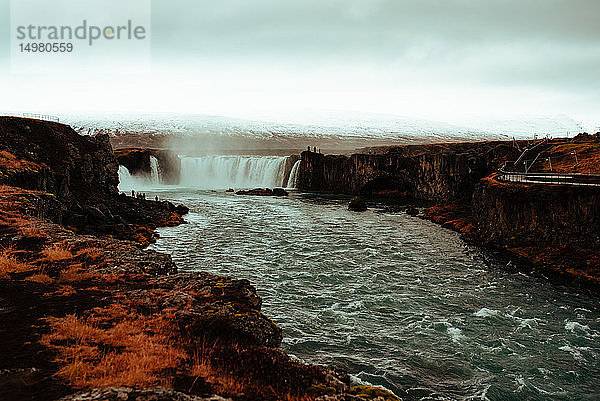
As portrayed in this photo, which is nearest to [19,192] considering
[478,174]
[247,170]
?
[478,174]

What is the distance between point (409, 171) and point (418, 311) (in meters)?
68.8

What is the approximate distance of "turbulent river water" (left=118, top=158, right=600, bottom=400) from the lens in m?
15.7

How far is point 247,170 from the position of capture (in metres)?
111

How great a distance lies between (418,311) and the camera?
22.1m

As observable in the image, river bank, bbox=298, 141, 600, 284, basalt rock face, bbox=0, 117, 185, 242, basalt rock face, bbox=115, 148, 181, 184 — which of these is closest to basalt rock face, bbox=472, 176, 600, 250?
river bank, bbox=298, 141, 600, 284

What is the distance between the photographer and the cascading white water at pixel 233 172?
358 ft

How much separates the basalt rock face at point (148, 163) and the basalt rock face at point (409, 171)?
37592 mm

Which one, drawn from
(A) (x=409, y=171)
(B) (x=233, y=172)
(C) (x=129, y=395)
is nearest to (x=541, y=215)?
(C) (x=129, y=395)

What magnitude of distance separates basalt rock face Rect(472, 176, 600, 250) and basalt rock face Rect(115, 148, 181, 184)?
8715 centimetres

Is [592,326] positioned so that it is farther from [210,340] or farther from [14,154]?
[14,154]

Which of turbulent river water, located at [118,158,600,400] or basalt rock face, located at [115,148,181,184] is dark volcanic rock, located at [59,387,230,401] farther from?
basalt rock face, located at [115,148,181,184]

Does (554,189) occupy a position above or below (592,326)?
above

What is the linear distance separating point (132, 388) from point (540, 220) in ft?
112

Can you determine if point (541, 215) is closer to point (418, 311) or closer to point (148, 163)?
point (418, 311)
